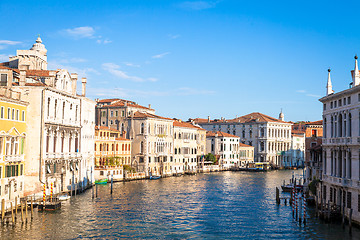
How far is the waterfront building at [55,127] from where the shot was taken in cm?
2878

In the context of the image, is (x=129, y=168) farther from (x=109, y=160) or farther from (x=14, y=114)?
(x=14, y=114)

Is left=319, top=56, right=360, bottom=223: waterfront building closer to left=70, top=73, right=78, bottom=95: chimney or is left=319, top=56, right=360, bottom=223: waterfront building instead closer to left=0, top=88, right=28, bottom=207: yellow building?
left=0, top=88, right=28, bottom=207: yellow building

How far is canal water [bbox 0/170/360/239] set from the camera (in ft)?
70.6

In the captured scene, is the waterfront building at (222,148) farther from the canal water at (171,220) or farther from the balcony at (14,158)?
the balcony at (14,158)

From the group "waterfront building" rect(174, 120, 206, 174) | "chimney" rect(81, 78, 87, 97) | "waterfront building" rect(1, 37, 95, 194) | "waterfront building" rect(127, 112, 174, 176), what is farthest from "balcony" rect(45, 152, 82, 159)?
"waterfront building" rect(174, 120, 206, 174)

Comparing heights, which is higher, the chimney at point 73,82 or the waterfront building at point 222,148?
the chimney at point 73,82

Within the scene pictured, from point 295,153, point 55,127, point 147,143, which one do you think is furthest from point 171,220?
point 295,153

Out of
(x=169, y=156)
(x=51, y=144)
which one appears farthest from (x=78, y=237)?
(x=169, y=156)

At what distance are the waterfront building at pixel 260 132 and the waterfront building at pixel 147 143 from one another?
32.3m

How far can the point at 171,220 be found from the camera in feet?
83.8

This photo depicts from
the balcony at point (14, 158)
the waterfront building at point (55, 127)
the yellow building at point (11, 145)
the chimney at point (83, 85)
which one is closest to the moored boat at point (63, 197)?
the waterfront building at point (55, 127)

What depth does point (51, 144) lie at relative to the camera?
30.9 m

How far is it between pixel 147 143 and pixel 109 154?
6774mm

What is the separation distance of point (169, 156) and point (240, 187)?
676 inches
